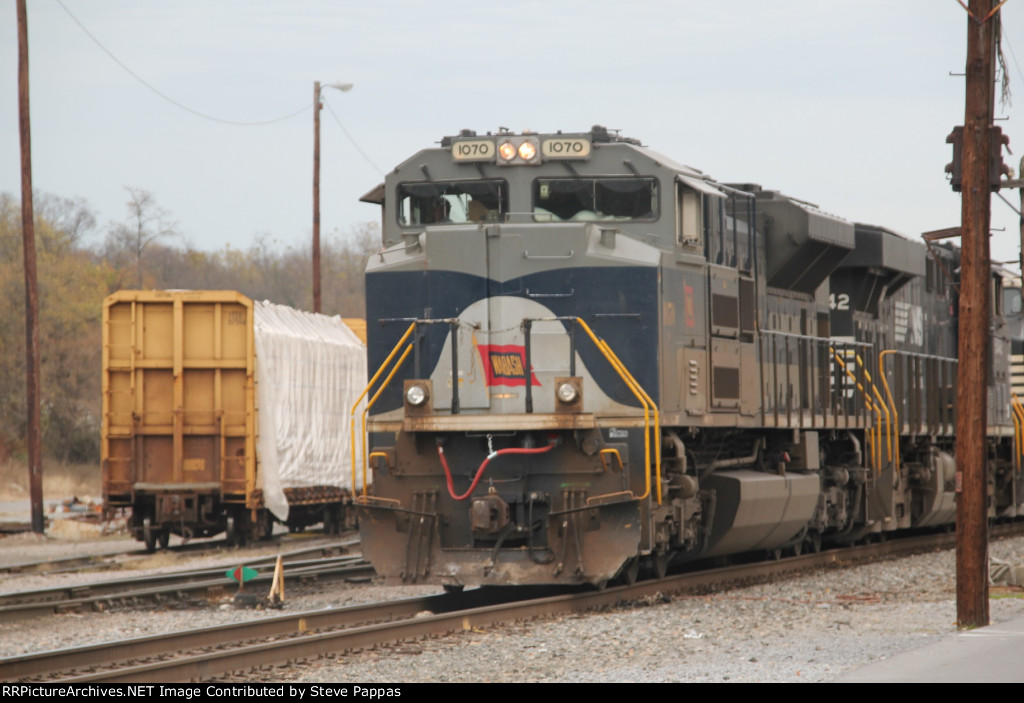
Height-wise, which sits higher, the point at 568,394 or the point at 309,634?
the point at 568,394

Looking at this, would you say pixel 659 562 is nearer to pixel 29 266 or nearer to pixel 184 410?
pixel 184 410

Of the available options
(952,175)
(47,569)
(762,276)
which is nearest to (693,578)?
(762,276)

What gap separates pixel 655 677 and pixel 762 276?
7.56 m

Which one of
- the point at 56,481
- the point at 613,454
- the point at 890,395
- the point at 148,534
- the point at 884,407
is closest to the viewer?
the point at 613,454

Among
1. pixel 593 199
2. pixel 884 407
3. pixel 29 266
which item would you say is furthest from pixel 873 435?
pixel 29 266

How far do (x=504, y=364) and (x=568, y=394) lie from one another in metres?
0.68

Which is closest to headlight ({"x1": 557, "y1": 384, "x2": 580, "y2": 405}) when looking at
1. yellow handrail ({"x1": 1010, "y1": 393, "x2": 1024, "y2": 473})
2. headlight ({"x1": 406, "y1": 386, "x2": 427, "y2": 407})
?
headlight ({"x1": 406, "y1": 386, "x2": 427, "y2": 407})

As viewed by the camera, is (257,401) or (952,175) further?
(257,401)

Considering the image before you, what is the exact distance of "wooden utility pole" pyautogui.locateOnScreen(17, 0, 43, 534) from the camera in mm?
24609

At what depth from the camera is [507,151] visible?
1279 centimetres

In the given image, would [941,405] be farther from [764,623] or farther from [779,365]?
[764,623]

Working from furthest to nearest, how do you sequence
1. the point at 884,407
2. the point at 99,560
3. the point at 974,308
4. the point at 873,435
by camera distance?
the point at 99,560 → the point at 884,407 → the point at 873,435 → the point at 974,308

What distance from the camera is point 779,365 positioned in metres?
15.4

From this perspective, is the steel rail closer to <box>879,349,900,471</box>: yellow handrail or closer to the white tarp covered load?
the white tarp covered load
